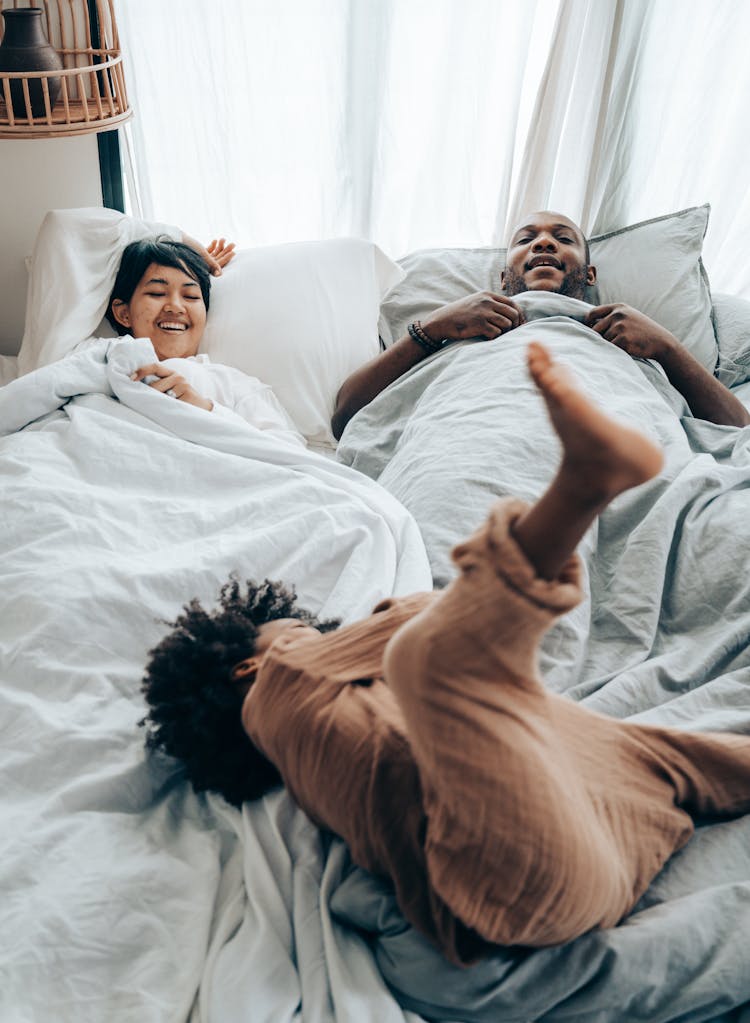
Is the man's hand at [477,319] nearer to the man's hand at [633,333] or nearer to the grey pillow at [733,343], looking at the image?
the man's hand at [633,333]

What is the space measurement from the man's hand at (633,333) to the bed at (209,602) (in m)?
0.07

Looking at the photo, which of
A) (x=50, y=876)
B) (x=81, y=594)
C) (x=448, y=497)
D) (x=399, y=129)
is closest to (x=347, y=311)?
(x=399, y=129)

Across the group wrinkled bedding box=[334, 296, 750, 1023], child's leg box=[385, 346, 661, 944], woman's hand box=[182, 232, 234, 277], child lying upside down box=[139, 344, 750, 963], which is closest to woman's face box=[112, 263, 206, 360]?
woman's hand box=[182, 232, 234, 277]

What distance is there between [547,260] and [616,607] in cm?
108

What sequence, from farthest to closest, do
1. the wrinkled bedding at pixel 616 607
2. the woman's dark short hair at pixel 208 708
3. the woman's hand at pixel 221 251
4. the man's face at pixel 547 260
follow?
1. the woman's hand at pixel 221 251
2. the man's face at pixel 547 260
3. the woman's dark short hair at pixel 208 708
4. the wrinkled bedding at pixel 616 607

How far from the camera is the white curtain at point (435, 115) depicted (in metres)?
2.10

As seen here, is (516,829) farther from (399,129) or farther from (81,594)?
(399,129)

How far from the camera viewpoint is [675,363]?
1752 millimetres

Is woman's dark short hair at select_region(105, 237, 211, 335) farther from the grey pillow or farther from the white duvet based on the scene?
the grey pillow

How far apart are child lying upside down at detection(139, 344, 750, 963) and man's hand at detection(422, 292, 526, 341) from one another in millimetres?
1006

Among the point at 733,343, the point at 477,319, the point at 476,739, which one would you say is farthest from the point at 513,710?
the point at 733,343

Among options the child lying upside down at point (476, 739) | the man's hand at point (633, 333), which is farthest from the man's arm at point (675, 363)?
the child lying upside down at point (476, 739)

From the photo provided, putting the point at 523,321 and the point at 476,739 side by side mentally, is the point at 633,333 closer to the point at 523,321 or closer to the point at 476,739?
the point at 523,321

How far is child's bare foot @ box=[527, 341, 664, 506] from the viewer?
1.67 feet
